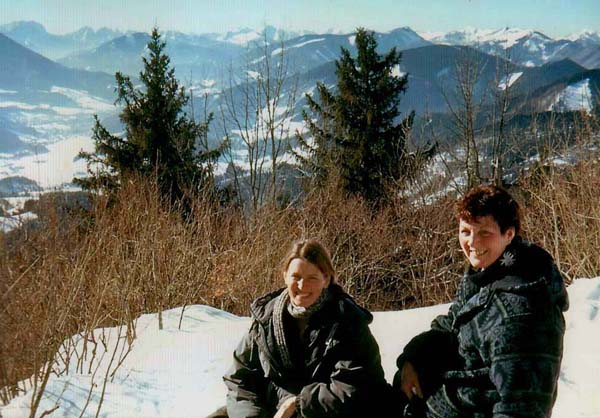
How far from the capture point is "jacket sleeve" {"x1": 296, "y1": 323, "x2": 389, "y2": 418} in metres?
2.46

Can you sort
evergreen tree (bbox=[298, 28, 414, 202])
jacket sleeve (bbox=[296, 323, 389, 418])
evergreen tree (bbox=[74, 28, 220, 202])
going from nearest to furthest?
jacket sleeve (bbox=[296, 323, 389, 418]), evergreen tree (bbox=[74, 28, 220, 202]), evergreen tree (bbox=[298, 28, 414, 202])

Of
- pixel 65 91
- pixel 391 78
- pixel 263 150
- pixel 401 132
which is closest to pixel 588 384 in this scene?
pixel 263 150

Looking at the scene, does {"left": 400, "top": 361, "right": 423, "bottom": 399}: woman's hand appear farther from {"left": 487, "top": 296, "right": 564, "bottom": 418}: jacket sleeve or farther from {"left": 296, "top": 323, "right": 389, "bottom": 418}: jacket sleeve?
{"left": 487, "top": 296, "right": 564, "bottom": 418}: jacket sleeve

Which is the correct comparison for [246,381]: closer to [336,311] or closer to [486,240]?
[336,311]

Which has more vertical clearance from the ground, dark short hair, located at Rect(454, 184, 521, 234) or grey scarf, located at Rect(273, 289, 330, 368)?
dark short hair, located at Rect(454, 184, 521, 234)

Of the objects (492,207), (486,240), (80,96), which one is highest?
(80,96)

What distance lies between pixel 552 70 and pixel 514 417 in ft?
530

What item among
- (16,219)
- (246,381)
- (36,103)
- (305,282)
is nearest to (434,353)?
(305,282)

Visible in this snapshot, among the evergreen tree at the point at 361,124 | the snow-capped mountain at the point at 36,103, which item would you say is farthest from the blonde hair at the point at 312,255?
the snow-capped mountain at the point at 36,103

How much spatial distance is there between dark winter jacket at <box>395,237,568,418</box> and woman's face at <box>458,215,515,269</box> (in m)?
0.03

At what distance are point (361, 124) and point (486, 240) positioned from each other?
22284mm

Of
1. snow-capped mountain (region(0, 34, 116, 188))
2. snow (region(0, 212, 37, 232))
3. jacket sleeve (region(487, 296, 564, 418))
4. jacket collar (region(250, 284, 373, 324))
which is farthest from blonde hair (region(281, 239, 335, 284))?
snow-capped mountain (region(0, 34, 116, 188))

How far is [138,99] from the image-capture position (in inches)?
899

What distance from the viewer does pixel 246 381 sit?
271 cm
